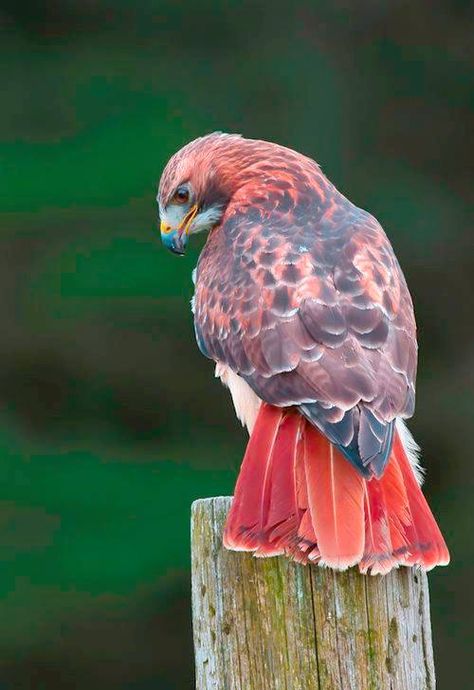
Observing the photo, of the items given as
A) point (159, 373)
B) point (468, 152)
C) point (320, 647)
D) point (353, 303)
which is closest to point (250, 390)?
point (353, 303)

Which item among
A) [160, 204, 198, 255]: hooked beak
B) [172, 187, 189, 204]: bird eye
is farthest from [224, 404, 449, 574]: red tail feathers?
[172, 187, 189, 204]: bird eye

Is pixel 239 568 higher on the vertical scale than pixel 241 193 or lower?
lower

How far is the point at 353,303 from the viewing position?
3.97 m

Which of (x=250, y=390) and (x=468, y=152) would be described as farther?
(x=468, y=152)

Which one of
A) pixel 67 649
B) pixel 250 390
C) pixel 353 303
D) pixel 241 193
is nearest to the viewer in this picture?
pixel 353 303

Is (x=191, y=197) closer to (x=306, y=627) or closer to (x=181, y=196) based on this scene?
(x=181, y=196)

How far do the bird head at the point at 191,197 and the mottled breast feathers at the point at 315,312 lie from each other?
0.13 m

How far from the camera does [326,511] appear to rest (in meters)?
3.45

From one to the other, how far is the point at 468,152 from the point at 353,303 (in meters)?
3.77

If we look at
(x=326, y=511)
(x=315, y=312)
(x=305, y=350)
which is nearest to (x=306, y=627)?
(x=326, y=511)

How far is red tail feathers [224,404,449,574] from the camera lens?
3361 millimetres

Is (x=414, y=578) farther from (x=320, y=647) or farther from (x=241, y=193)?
(x=241, y=193)

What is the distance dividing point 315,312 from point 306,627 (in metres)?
0.92

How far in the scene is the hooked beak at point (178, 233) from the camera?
4738mm
